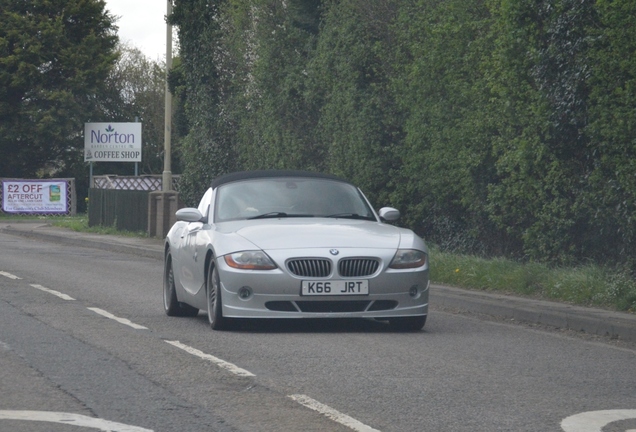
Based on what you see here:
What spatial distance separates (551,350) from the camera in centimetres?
1036

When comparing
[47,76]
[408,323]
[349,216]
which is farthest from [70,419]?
[47,76]

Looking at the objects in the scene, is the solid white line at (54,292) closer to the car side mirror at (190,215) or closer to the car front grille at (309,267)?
the car side mirror at (190,215)

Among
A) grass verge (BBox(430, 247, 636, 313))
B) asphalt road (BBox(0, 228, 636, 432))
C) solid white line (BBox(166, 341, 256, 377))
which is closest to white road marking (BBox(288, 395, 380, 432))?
asphalt road (BBox(0, 228, 636, 432))

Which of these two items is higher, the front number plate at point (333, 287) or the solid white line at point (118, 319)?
the front number plate at point (333, 287)

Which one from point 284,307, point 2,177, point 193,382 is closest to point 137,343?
point 284,307

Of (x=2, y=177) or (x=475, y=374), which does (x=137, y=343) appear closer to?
(x=475, y=374)

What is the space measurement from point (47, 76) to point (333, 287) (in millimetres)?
51876

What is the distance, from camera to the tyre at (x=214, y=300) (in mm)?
11141

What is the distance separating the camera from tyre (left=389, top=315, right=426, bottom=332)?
11.5 m

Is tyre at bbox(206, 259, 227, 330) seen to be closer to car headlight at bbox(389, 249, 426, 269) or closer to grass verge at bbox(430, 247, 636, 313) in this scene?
car headlight at bbox(389, 249, 426, 269)

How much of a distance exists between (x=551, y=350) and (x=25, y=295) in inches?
289

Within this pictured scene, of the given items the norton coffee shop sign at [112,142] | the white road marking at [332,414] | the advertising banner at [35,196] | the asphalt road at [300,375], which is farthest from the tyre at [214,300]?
the norton coffee shop sign at [112,142]

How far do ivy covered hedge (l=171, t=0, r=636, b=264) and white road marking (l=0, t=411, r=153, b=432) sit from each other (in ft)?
28.8

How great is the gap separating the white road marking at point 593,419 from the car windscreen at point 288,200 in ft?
17.7
